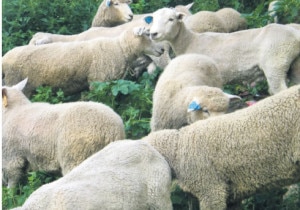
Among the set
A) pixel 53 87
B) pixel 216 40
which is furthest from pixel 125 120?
pixel 216 40

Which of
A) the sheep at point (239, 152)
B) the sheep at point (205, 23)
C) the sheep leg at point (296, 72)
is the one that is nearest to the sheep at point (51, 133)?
the sheep at point (239, 152)

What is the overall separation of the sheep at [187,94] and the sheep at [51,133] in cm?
102

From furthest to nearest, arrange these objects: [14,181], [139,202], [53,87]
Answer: [53,87]
[14,181]
[139,202]

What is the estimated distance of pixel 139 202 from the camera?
23.0 ft

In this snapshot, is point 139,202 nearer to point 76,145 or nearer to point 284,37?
point 76,145

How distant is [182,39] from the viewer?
1177cm

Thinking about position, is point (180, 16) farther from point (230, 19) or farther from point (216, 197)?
point (216, 197)

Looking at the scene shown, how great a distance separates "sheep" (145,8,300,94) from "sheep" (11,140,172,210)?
3.52 meters

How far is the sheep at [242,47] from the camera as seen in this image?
10.5m

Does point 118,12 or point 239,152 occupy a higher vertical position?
point 239,152

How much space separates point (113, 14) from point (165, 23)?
236 centimetres

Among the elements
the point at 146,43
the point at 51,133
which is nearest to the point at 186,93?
the point at 51,133

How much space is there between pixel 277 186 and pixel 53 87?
4397 mm

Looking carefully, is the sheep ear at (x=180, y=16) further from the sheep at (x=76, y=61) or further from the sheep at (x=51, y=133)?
the sheep at (x=51, y=133)
